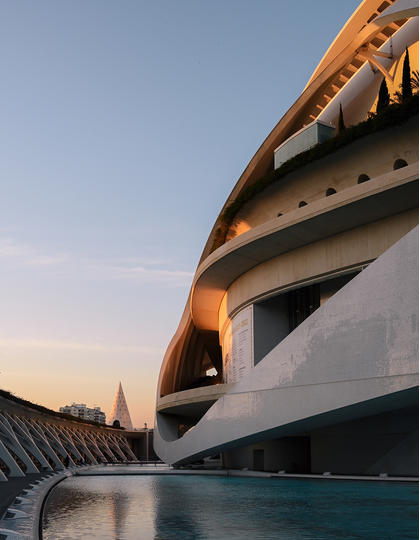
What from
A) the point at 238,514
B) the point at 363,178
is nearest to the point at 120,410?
the point at 363,178

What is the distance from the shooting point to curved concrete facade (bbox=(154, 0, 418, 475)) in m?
14.1

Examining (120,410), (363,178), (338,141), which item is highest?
(338,141)

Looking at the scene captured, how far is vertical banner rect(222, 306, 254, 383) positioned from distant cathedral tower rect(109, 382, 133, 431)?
291 ft

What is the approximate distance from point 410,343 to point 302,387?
312 cm

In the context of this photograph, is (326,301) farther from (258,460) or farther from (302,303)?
(258,460)

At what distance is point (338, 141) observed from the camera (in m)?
19.5

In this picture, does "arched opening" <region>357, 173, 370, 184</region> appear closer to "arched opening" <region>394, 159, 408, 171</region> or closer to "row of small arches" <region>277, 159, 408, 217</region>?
"row of small arches" <region>277, 159, 408, 217</region>

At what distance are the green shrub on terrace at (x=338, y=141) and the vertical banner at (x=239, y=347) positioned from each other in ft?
13.2

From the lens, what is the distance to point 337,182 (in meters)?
20.4

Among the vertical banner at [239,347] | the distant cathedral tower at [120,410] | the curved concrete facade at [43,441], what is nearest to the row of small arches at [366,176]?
the vertical banner at [239,347]

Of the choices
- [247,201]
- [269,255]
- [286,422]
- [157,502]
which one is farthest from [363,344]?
[247,201]

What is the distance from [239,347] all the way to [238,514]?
14215mm

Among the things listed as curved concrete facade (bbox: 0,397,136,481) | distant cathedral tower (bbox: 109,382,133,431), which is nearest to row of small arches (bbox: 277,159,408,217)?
curved concrete facade (bbox: 0,397,136,481)

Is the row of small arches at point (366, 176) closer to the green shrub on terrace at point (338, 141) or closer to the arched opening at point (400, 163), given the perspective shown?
the arched opening at point (400, 163)
